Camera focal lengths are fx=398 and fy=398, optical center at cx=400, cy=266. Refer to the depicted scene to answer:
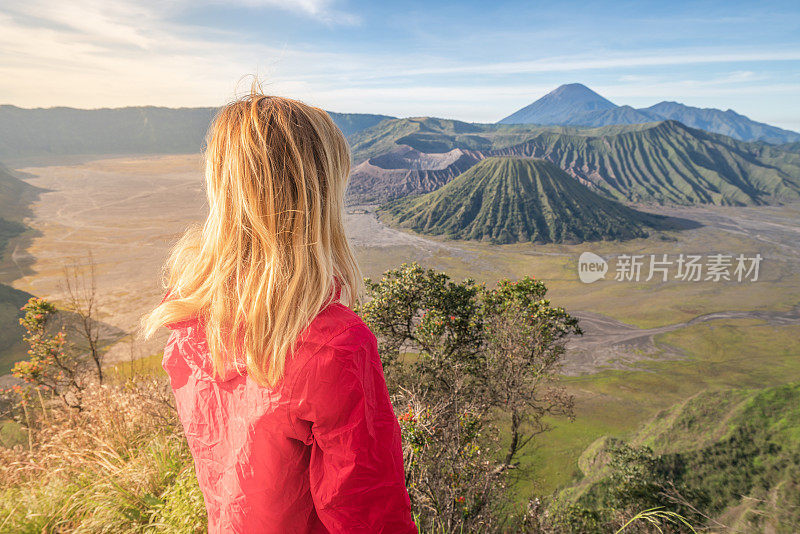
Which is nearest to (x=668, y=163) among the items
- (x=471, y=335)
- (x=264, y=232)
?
(x=471, y=335)

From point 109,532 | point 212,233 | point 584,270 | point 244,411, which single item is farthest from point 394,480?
point 584,270

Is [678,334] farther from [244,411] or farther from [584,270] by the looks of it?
[244,411]

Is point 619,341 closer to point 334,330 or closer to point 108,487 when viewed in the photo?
point 108,487

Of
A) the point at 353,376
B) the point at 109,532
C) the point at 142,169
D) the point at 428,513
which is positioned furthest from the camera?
the point at 142,169

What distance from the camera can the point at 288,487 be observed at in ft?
3.82

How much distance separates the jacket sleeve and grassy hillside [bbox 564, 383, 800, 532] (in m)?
10.0

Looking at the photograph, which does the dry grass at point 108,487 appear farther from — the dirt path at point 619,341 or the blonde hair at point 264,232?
the dirt path at point 619,341

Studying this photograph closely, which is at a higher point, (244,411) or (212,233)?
(212,233)

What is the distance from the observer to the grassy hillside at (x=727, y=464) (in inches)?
354

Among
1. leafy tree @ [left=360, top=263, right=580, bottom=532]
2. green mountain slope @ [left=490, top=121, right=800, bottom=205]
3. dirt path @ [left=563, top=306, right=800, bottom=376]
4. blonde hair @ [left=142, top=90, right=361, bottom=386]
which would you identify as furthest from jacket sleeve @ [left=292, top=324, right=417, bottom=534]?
green mountain slope @ [left=490, top=121, right=800, bottom=205]

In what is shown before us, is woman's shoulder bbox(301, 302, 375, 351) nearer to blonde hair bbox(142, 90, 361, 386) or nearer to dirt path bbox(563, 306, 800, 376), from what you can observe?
blonde hair bbox(142, 90, 361, 386)

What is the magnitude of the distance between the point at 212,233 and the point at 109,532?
2464 millimetres

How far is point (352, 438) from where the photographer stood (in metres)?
1.06

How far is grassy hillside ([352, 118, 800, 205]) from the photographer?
125 metres
